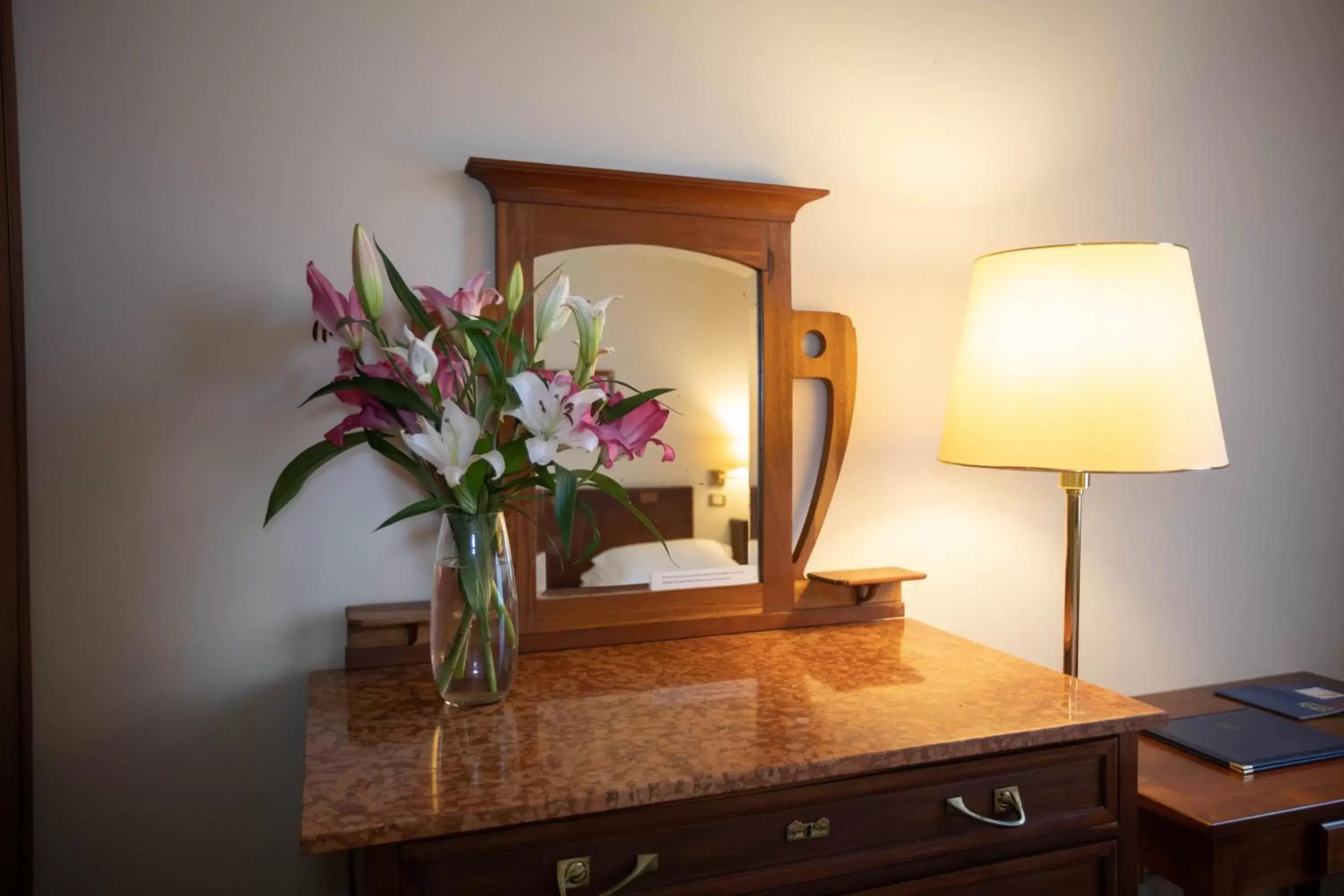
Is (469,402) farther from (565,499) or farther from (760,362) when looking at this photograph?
(760,362)

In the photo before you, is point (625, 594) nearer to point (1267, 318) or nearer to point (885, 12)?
point (885, 12)

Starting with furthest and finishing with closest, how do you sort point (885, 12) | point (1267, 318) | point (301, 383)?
1. point (1267, 318)
2. point (885, 12)
3. point (301, 383)

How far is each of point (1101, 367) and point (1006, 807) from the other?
656 mm

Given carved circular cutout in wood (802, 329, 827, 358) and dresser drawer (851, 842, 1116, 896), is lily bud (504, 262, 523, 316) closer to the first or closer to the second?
carved circular cutout in wood (802, 329, 827, 358)

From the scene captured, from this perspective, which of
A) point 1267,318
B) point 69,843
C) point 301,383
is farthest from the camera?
point 1267,318

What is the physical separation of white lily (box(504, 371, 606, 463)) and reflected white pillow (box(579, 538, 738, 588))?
0.44 meters

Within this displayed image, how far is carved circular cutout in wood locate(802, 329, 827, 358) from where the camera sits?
5.92 feet

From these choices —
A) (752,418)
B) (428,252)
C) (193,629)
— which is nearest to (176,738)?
(193,629)

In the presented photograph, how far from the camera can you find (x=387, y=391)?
4.15 ft

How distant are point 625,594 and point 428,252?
0.65 m

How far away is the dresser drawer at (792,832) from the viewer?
40.5 inches

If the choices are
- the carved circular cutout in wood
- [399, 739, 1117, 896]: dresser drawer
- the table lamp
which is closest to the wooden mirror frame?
the carved circular cutout in wood

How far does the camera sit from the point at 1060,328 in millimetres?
1479

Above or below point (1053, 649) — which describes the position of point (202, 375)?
above
